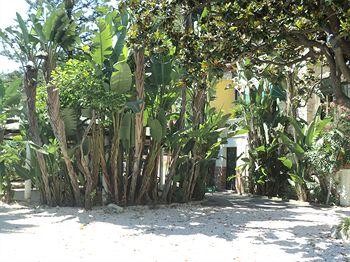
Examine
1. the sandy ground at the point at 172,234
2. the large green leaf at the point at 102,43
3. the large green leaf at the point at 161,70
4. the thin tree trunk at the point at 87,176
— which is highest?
the large green leaf at the point at 102,43

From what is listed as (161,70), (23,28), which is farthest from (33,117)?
(161,70)

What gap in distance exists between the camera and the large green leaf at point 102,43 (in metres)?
11.2

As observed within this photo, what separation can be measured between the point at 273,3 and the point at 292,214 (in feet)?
20.2

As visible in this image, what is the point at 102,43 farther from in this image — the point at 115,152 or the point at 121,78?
the point at 115,152

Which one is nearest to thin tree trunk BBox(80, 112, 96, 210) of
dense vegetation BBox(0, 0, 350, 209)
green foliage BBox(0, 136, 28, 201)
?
dense vegetation BBox(0, 0, 350, 209)

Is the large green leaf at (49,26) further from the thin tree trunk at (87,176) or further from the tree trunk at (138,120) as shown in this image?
the thin tree trunk at (87,176)

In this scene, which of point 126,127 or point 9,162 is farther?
point 9,162

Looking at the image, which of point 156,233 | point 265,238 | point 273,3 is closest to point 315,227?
point 265,238

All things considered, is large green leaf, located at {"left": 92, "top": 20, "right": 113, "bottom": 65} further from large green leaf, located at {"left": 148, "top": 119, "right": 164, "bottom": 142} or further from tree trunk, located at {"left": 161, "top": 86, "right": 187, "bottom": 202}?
tree trunk, located at {"left": 161, "top": 86, "right": 187, "bottom": 202}

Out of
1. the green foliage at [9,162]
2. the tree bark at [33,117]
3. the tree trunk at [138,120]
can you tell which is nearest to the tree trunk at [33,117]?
the tree bark at [33,117]

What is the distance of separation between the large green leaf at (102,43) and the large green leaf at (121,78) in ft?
1.76

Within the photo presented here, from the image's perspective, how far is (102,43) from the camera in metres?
11.3

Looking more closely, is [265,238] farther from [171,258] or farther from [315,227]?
[171,258]

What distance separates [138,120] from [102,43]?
2.23 m
